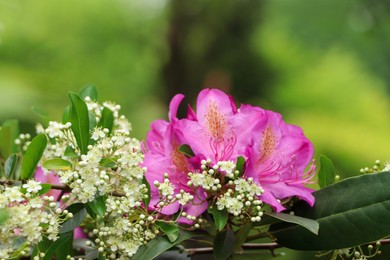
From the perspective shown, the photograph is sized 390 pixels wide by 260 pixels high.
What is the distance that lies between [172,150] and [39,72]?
23.0ft

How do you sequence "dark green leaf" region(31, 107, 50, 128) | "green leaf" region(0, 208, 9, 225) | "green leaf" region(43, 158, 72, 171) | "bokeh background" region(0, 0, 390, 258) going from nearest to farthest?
"green leaf" region(0, 208, 9, 225) → "green leaf" region(43, 158, 72, 171) → "dark green leaf" region(31, 107, 50, 128) → "bokeh background" region(0, 0, 390, 258)

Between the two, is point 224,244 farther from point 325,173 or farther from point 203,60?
point 203,60

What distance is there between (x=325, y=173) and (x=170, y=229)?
0.58 ft

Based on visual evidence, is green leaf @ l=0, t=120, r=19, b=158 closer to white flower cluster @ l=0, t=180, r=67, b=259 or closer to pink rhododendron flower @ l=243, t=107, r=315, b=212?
white flower cluster @ l=0, t=180, r=67, b=259

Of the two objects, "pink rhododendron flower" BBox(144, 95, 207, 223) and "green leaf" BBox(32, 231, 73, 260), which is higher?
"pink rhododendron flower" BBox(144, 95, 207, 223)

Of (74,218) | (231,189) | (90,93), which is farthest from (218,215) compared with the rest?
(90,93)

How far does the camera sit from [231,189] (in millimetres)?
552

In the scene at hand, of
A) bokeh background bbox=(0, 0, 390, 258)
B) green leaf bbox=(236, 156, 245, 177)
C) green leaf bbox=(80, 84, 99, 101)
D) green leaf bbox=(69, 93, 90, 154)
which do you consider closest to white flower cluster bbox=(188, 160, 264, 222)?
green leaf bbox=(236, 156, 245, 177)

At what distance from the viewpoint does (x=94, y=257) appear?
0.59 metres

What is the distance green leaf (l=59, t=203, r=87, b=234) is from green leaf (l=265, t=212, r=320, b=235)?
6.7 inches

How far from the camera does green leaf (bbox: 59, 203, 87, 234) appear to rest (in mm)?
552

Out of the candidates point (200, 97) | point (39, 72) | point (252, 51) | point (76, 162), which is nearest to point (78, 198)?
point (76, 162)

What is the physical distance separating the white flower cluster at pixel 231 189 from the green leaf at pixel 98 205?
79 millimetres

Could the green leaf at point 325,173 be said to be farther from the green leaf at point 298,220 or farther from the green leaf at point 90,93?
the green leaf at point 90,93
